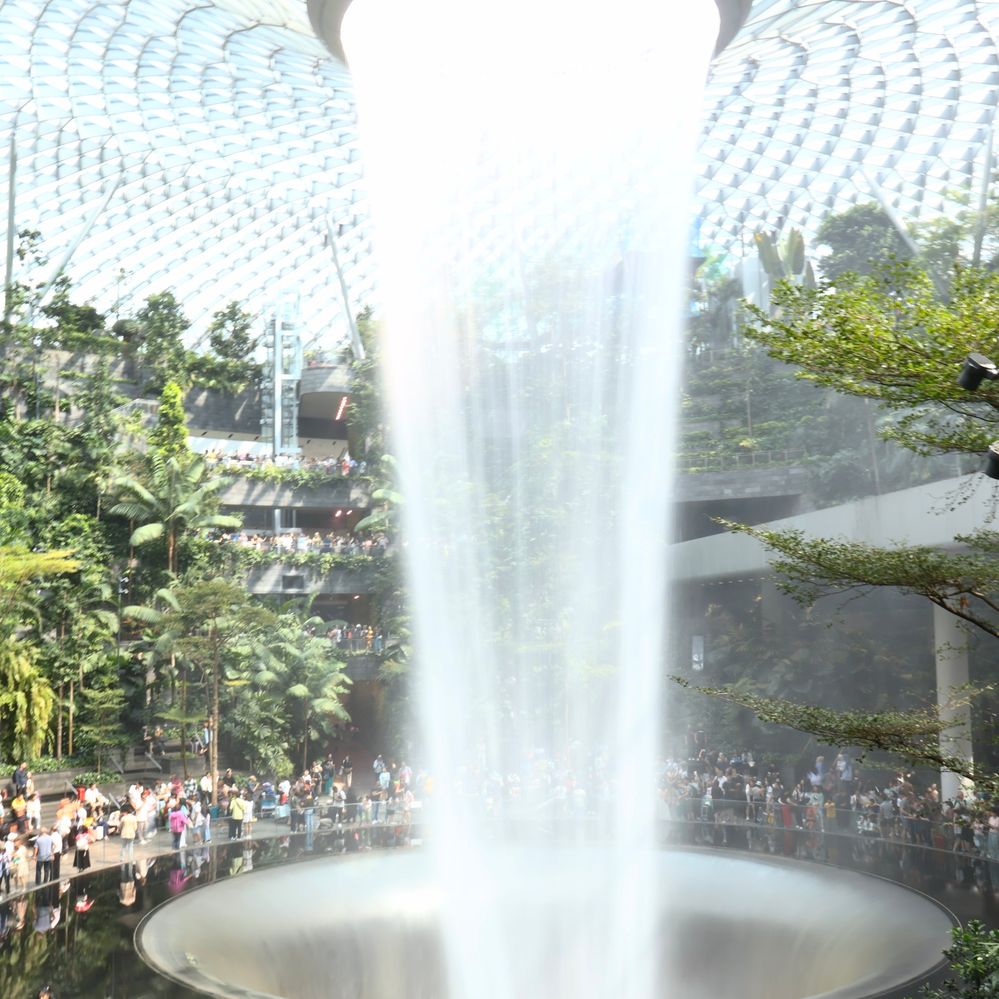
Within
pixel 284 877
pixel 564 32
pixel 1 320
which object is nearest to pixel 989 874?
pixel 284 877

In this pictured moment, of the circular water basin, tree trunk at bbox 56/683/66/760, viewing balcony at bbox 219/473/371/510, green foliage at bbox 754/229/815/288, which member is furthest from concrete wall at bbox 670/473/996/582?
tree trunk at bbox 56/683/66/760

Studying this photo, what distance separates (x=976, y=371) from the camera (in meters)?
7.95

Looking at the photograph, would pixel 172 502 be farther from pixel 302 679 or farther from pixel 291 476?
pixel 291 476

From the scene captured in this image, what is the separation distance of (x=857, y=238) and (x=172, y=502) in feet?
107

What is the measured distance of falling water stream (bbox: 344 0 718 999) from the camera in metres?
23.4

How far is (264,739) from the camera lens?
40.2 meters

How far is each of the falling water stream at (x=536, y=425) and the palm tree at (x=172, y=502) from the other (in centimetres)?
787

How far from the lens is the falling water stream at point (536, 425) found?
23438 millimetres

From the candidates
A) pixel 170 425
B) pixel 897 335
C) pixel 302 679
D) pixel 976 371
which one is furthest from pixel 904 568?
pixel 170 425

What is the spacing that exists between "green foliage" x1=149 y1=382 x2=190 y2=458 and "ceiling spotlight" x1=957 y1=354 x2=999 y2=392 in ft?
139

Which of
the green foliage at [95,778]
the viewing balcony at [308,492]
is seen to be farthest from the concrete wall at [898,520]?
the green foliage at [95,778]

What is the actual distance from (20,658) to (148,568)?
10351mm

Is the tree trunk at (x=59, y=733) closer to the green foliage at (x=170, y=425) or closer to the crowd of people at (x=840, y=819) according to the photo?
the green foliage at (x=170, y=425)

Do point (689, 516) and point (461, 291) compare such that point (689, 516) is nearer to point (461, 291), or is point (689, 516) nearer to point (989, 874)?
point (461, 291)
